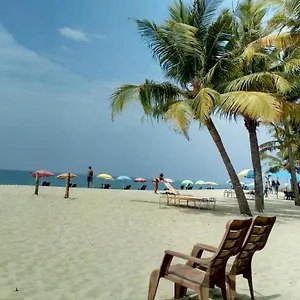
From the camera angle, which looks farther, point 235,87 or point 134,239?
point 235,87

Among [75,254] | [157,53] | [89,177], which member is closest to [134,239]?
[75,254]

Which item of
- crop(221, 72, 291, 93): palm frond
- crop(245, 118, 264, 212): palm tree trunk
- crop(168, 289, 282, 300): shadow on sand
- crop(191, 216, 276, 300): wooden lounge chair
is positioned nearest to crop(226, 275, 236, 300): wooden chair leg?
crop(191, 216, 276, 300): wooden lounge chair

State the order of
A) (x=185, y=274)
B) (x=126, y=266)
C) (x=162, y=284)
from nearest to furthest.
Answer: (x=185, y=274) < (x=162, y=284) < (x=126, y=266)

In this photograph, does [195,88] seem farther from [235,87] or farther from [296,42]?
[296,42]

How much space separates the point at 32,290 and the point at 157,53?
1232 centimetres

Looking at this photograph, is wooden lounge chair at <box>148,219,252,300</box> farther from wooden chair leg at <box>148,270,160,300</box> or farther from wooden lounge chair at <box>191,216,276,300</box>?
wooden lounge chair at <box>191,216,276,300</box>

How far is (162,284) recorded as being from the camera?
4.54 metres

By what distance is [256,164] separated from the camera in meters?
15.2

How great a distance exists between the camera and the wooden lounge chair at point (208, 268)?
132 inches

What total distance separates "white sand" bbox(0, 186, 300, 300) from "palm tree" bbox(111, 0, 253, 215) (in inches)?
199

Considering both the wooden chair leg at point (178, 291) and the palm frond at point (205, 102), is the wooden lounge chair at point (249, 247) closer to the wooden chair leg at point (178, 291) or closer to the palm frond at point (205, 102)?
the wooden chair leg at point (178, 291)

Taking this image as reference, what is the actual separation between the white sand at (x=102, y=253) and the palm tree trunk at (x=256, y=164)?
3930 mm

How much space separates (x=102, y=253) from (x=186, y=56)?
1003 cm

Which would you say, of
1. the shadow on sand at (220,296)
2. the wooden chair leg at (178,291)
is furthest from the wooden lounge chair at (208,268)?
the shadow on sand at (220,296)
